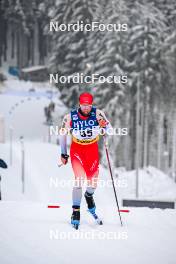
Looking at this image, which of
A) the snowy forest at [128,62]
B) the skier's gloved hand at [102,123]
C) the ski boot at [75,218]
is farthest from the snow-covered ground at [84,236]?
the snowy forest at [128,62]

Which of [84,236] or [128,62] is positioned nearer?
[84,236]

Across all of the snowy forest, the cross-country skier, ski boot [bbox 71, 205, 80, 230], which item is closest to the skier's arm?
the cross-country skier

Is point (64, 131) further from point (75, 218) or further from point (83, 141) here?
point (75, 218)

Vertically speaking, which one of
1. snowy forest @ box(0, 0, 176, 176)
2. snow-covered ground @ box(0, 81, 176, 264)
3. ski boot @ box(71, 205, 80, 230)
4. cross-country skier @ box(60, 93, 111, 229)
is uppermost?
snowy forest @ box(0, 0, 176, 176)

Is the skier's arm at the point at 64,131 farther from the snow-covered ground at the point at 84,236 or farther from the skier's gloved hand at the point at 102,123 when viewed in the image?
Result: the snow-covered ground at the point at 84,236

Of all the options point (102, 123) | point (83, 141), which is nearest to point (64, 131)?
point (83, 141)

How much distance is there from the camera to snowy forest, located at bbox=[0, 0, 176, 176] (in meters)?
23.4

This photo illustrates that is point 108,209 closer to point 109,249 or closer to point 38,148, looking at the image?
point 109,249

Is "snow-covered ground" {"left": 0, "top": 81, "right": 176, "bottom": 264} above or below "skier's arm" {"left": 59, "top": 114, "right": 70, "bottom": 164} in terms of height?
below

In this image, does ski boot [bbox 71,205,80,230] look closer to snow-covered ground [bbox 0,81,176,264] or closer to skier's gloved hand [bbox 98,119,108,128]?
snow-covered ground [bbox 0,81,176,264]

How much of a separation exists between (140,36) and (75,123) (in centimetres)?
2011

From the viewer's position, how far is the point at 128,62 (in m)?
24.1

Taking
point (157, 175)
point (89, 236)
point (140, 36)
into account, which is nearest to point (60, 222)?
point (89, 236)

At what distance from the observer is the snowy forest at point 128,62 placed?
2344 cm
